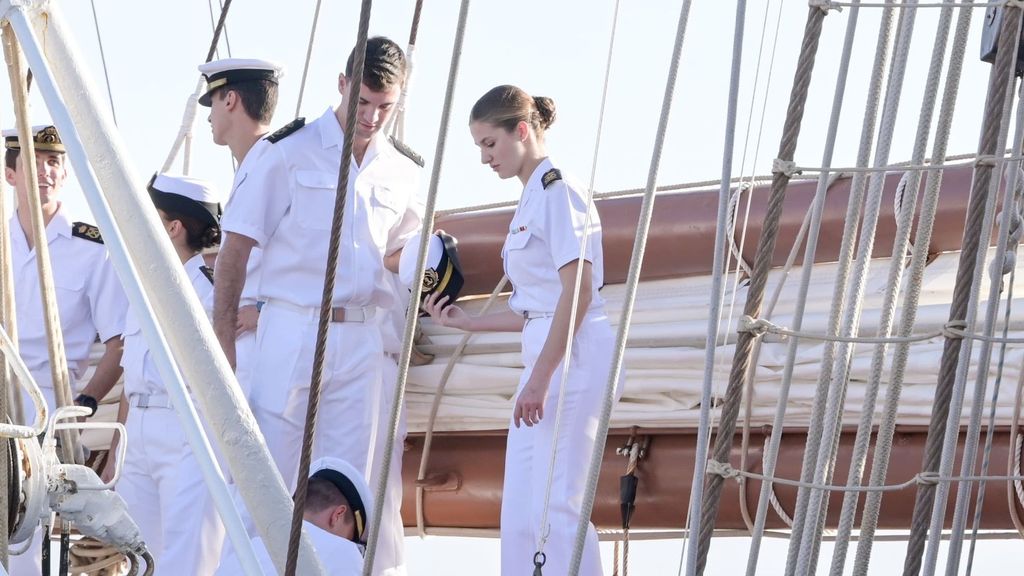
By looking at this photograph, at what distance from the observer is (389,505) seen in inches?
148

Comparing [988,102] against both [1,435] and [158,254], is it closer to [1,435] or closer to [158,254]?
[158,254]

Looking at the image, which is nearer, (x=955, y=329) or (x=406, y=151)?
(x=955, y=329)

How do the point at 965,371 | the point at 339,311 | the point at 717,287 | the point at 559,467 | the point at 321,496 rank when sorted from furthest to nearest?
the point at 339,311
the point at 559,467
the point at 321,496
the point at 965,371
the point at 717,287

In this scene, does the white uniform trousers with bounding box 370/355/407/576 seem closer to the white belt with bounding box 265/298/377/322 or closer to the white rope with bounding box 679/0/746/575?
the white belt with bounding box 265/298/377/322

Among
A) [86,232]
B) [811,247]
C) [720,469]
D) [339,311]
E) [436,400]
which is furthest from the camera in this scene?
[86,232]

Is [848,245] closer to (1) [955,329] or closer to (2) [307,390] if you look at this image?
(1) [955,329]

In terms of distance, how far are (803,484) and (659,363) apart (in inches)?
58.6

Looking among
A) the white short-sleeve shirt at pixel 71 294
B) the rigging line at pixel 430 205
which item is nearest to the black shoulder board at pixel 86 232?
the white short-sleeve shirt at pixel 71 294

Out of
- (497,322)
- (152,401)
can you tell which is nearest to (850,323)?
(497,322)

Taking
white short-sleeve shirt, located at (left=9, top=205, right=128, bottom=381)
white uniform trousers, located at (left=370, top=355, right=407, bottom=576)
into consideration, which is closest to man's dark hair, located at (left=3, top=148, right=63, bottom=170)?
white short-sleeve shirt, located at (left=9, top=205, right=128, bottom=381)

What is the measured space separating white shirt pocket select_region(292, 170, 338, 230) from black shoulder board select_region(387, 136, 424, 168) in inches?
10.0

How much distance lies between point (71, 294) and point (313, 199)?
2.66ft

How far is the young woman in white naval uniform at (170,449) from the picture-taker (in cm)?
369

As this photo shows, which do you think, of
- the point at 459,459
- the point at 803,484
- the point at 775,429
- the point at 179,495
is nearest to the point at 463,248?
the point at 459,459
